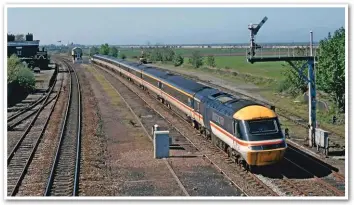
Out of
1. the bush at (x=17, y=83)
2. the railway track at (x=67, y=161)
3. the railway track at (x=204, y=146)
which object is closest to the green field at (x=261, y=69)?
the railway track at (x=204, y=146)

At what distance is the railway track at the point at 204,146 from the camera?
18453 millimetres

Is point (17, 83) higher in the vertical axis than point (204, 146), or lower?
higher

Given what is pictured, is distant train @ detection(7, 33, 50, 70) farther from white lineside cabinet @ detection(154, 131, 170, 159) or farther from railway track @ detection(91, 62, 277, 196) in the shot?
white lineside cabinet @ detection(154, 131, 170, 159)

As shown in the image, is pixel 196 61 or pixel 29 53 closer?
pixel 29 53

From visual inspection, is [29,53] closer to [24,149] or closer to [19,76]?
[19,76]

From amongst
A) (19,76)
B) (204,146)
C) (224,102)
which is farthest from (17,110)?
(224,102)

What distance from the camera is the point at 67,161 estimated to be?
23.0 m

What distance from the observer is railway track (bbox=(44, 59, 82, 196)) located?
18.7 meters

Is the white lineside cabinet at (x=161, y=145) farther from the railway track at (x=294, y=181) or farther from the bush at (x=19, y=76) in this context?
the bush at (x=19, y=76)

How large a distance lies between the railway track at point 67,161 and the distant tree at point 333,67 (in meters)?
16.3

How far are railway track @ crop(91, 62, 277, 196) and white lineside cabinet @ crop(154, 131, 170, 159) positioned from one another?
1771 mm

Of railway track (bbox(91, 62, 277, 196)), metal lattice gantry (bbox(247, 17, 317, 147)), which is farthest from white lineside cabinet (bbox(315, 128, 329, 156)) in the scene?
railway track (bbox(91, 62, 277, 196))

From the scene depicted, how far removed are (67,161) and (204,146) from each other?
22.2 ft
